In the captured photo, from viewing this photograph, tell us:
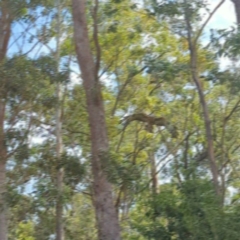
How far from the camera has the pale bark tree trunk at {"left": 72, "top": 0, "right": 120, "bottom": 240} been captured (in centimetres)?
1052

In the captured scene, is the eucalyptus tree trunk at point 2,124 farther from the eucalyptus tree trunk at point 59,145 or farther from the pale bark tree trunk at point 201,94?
the pale bark tree trunk at point 201,94

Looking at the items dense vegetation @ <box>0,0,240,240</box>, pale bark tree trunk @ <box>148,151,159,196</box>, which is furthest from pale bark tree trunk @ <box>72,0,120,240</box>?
pale bark tree trunk @ <box>148,151,159,196</box>

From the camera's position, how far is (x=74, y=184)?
12281 mm

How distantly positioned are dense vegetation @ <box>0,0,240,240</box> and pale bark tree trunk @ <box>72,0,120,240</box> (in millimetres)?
21

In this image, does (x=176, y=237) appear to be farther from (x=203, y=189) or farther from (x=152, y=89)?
(x=152, y=89)

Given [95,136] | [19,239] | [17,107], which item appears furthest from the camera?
[19,239]

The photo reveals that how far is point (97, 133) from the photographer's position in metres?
11.0

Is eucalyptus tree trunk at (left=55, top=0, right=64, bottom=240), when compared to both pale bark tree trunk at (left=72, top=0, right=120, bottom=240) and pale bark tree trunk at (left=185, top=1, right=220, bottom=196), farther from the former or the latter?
pale bark tree trunk at (left=185, top=1, right=220, bottom=196)

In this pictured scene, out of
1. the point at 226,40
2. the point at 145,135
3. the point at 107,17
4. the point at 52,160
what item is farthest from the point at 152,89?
the point at 226,40

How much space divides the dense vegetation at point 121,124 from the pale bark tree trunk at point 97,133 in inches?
0.8

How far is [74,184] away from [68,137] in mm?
2392

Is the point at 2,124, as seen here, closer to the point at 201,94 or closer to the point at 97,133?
the point at 97,133

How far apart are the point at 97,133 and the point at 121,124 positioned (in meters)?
3.34

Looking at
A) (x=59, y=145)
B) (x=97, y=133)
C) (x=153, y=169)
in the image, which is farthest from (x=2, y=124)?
(x=153, y=169)
